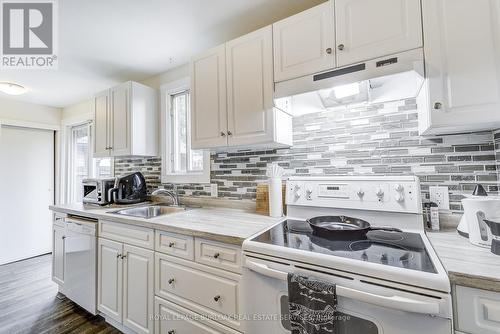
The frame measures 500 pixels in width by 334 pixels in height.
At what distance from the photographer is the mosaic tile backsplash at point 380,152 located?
1202 millimetres

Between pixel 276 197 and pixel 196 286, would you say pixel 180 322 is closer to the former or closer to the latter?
pixel 196 286

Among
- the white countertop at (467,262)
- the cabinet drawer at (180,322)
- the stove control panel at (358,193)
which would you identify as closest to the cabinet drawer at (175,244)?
the cabinet drawer at (180,322)

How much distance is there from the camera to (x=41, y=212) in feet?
11.7

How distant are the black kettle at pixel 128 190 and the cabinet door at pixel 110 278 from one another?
56cm

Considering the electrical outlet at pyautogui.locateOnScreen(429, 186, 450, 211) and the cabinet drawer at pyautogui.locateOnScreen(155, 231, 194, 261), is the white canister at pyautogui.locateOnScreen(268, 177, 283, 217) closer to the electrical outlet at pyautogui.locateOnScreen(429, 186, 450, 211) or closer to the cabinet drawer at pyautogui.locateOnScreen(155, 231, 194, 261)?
the cabinet drawer at pyautogui.locateOnScreen(155, 231, 194, 261)

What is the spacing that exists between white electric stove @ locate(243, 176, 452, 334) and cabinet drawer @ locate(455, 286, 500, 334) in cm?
6

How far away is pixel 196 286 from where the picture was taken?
4.25 ft

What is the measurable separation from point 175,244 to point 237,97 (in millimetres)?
1069

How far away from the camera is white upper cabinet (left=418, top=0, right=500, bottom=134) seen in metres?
0.94

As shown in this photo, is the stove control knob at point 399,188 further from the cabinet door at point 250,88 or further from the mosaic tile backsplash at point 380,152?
the cabinet door at point 250,88

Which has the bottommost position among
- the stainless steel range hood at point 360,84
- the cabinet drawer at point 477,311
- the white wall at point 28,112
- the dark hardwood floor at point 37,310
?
the dark hardwood floor at point 37,310

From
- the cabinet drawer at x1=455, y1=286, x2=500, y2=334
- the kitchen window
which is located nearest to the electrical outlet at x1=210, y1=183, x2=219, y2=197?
the cabinet drawer at x1=455, y1=286, x2=500, y2=334

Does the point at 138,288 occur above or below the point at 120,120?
below

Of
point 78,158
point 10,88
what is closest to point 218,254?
point 10,88
